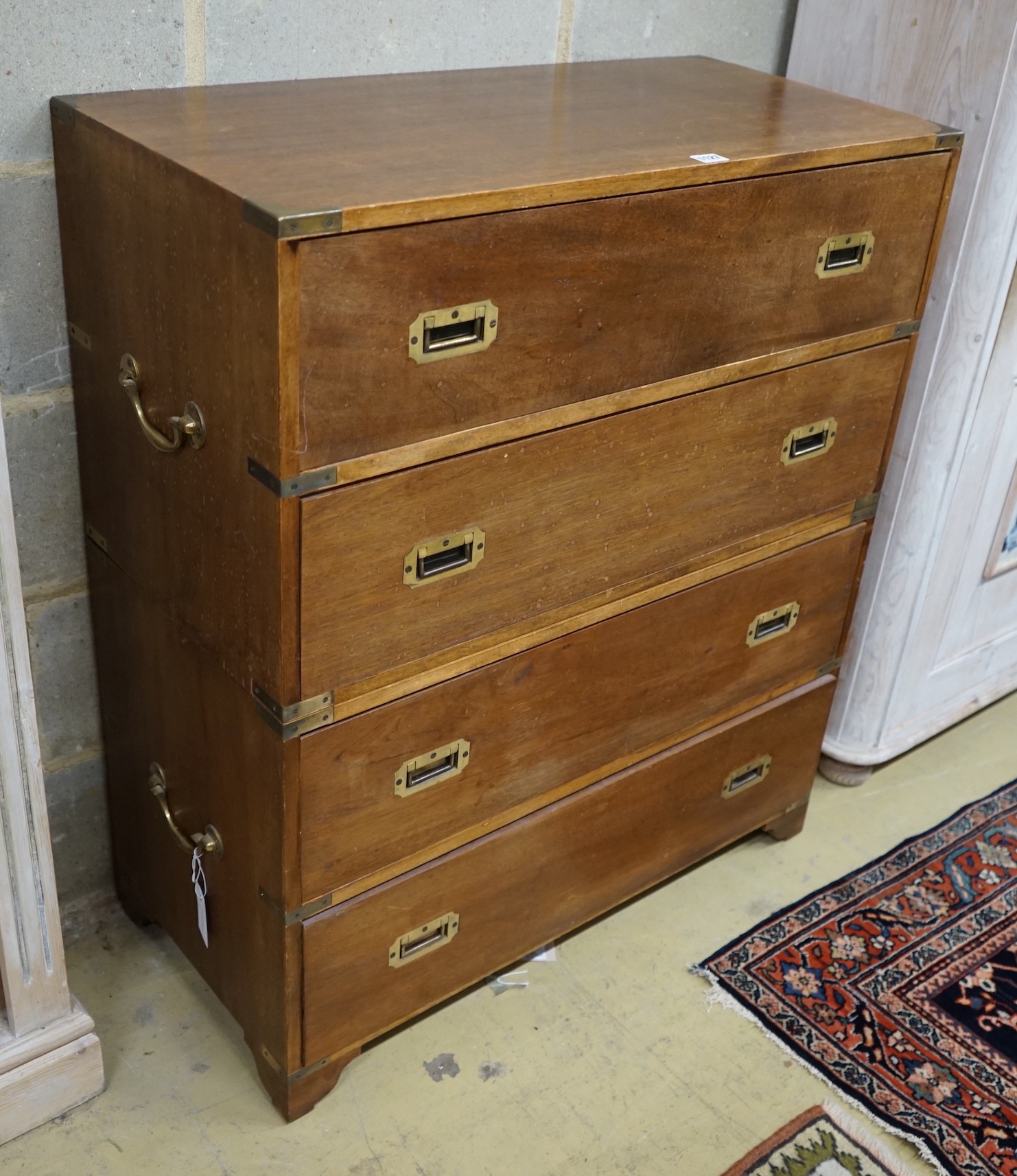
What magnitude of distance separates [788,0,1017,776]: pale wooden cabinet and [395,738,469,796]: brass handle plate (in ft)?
3.27

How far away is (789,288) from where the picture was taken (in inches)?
63.1

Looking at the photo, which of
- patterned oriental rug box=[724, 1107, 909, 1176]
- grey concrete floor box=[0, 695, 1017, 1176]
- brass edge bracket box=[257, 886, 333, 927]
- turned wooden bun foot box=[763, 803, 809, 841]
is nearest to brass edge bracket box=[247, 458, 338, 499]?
brass edge bracket box=[257, 886, 333, 927]

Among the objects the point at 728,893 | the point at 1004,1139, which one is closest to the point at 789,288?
the point at 728,893

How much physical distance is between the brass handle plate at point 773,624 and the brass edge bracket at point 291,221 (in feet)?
3.27

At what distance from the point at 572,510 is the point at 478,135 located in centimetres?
45

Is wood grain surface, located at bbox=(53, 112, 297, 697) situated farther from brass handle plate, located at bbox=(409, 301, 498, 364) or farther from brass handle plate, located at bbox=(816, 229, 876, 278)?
brass handle plate, located at bbox=(816, 229, 876, 278)

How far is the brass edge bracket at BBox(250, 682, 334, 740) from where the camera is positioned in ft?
4.56

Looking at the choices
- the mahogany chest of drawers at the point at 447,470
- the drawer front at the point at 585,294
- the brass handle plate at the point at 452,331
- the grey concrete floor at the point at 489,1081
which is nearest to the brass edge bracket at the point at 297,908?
the mahogany chest of drawers at the point at 447,470

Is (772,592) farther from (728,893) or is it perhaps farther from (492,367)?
(492,367)

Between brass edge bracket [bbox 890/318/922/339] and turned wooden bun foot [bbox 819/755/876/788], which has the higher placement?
brass edge bracket [bbox 890/318/922/339]

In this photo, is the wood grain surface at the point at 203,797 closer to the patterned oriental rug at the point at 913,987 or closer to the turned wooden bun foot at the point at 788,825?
the patterned oriental rug at the point at 913,987

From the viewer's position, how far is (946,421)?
82.8 inches

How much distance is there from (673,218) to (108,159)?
24.6 inches

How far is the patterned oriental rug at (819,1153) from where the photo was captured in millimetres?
1722
